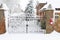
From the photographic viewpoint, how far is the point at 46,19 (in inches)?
68.8

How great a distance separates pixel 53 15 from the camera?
174 centimetres

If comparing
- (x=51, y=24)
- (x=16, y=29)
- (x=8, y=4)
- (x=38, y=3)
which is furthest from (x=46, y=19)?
(x=8, y=4)

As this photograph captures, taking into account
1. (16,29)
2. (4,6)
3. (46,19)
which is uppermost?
(4,6)

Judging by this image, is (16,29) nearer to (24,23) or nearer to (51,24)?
(24,23)

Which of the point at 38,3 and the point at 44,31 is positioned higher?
the point at 38,3

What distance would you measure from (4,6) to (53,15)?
59 cm

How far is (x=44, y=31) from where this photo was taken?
1751mm

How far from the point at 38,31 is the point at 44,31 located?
72 mm

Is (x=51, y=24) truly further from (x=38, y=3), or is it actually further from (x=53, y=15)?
(x=38, y=3)

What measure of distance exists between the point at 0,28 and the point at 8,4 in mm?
300

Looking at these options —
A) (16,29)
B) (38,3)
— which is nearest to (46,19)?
(38,3)
